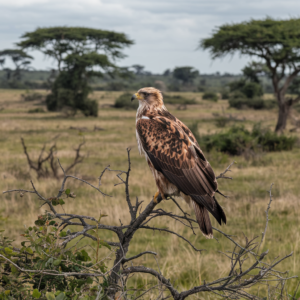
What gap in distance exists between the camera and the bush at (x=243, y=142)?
15141 mm

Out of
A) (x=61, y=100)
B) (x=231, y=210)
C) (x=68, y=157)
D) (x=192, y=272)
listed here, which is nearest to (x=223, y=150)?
(x=68, y=157)

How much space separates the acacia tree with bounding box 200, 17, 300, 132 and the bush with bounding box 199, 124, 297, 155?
19.7 feet

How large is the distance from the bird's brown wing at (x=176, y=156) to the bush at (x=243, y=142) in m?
11.8

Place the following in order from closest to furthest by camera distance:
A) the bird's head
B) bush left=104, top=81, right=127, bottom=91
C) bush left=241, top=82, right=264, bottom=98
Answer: the bird's head → bush left=241, top=82, right=264, bottom=98 → bush left=104, top=81, right=127, bottom=91

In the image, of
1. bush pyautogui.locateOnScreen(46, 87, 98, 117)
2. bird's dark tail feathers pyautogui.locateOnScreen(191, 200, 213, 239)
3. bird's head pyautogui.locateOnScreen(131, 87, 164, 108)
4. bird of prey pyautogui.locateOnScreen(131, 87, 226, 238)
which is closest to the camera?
bird's dark tail feathers pyautogui.locateOnScreen(191, 200, 213, 239)

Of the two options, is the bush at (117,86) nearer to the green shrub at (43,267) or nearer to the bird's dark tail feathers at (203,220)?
the bird's dark tail feathers at (203,220)

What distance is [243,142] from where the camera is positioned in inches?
607

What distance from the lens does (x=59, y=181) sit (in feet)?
34.6

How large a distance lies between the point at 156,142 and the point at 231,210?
5583 mm

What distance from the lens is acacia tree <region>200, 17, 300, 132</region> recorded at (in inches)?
879

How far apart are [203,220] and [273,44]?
74.6ft

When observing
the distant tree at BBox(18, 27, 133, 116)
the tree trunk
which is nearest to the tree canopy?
the distant tree at BBox(18, 27, 133, 116)

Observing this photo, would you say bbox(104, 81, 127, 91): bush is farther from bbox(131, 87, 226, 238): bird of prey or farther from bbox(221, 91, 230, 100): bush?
bbox(131, 87, 226, 238): bird of prey

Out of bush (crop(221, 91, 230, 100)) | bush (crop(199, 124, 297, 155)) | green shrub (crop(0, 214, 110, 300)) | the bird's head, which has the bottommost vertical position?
bush (crop(199, 124, 297, 155))
